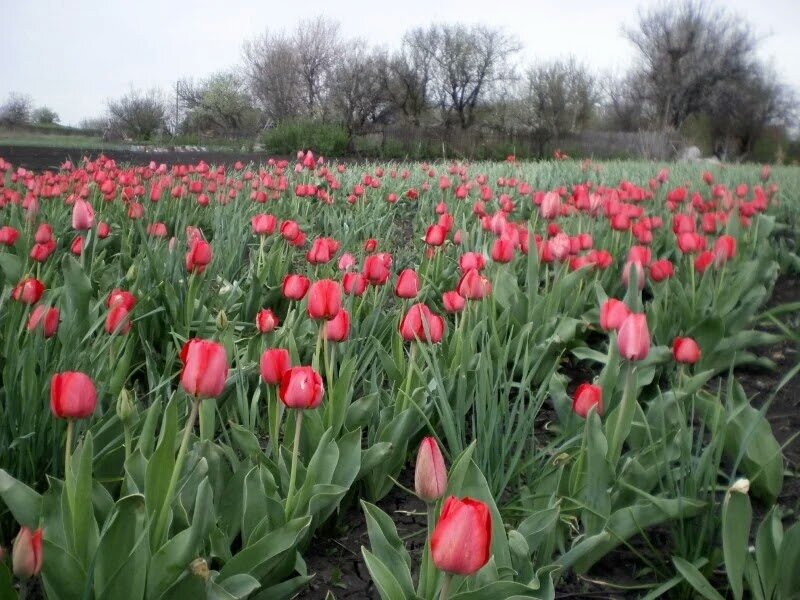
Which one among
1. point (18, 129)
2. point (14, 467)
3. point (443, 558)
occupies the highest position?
point (18, 129)

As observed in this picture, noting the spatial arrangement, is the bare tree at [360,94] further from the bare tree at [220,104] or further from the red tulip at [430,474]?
the red tulip at [430,474]

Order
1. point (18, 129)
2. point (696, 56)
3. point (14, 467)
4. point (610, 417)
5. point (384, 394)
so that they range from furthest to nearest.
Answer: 1. point (696, 56)
2. point (18, 129)
3. point (384, 394)
4. point (610, 417)
5. point (14, 467)

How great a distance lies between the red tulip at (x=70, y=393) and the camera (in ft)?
3.40

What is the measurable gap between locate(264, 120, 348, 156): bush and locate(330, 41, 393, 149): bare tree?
8650 millimetres

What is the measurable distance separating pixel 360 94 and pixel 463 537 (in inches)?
1215

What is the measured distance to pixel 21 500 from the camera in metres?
1.15

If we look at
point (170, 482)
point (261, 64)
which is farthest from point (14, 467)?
point (261, 64)

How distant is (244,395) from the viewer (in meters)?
1.67

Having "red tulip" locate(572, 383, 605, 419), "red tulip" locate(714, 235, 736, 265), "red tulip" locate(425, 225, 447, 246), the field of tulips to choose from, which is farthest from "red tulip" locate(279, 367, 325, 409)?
"red tulip" locate(714, 235, 736, 265)

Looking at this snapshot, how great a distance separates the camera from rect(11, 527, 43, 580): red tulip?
0.84 meters

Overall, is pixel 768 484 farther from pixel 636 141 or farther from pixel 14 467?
pixel 636 141

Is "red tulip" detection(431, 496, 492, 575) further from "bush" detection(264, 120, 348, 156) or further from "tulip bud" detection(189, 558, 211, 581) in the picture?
"bush" detection(264, 120, 348, 156)

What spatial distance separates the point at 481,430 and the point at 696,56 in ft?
128

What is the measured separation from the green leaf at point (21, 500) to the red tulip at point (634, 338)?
1015 mm
